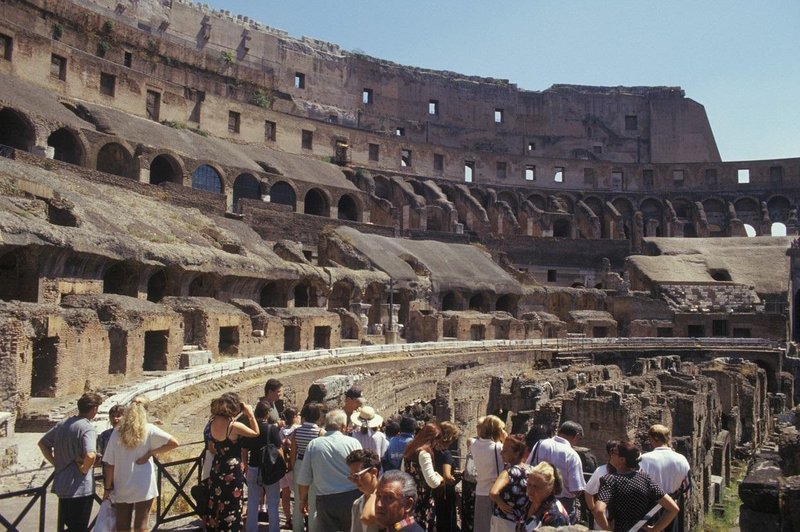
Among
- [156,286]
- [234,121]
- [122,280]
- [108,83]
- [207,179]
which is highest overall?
[108,83]

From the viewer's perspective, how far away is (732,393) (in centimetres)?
2328

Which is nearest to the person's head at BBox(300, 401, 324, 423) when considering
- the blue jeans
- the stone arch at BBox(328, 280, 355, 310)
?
the blue jeans

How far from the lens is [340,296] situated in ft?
115

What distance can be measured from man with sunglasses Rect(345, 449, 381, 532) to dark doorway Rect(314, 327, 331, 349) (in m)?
22.5

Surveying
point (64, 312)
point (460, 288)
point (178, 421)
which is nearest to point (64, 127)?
point (460, 288)

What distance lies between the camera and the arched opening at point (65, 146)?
38906mm

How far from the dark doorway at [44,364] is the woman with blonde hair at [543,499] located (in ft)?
38.7

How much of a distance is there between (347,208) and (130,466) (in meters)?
48.7

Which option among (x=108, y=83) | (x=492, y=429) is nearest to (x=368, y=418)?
(x=492, y=429)

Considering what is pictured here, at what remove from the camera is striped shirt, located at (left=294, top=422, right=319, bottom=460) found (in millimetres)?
7121

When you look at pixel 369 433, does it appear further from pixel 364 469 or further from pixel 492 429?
pixel 364 469

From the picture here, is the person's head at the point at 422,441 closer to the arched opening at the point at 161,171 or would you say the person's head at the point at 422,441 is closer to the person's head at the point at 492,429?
the person's head at the point at 492,429

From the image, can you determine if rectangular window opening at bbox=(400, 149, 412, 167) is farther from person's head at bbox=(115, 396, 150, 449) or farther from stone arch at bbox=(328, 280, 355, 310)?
person's head at bbox=(115, 396, 150, 449)

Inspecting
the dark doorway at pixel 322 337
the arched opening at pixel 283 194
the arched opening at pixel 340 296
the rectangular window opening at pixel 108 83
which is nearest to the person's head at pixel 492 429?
the dark doorway at pixel 322 337
